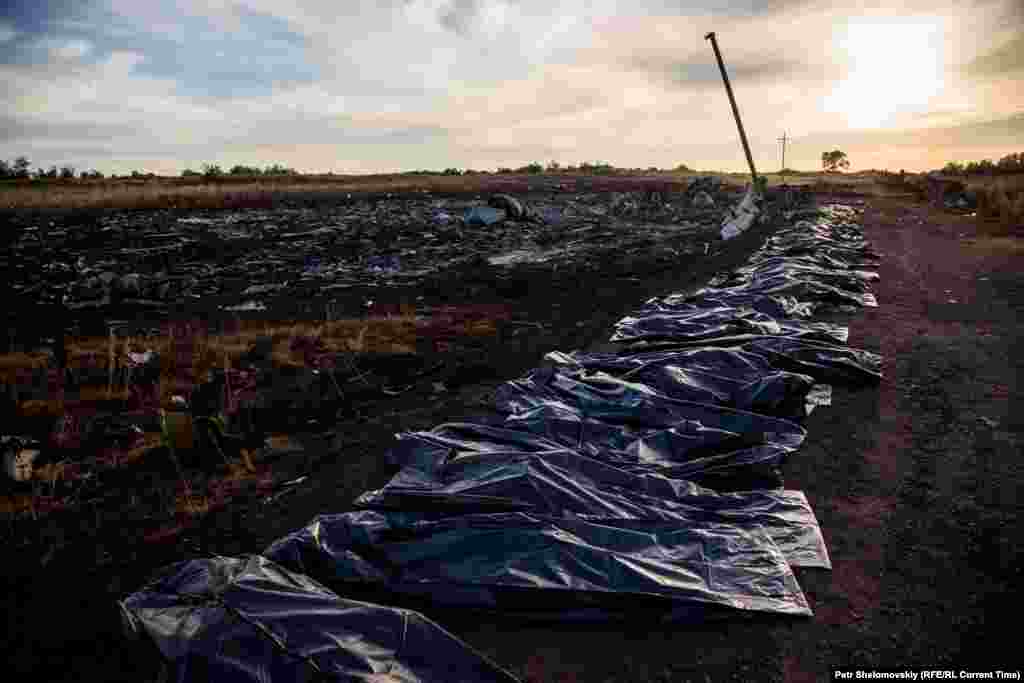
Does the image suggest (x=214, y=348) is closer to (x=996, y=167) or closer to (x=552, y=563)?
(x=552, y=563)

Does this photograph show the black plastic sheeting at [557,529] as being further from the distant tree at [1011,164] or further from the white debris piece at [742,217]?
the distant tree at [1011,164]

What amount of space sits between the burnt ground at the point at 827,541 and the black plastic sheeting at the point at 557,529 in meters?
0.13

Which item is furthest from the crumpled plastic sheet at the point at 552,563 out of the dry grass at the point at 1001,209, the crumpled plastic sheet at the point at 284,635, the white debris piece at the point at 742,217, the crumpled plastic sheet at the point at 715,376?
the dry grass at the point at 1001,209

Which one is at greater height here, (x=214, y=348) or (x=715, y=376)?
(x=715, y=376)

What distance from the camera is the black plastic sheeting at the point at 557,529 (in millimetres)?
2117

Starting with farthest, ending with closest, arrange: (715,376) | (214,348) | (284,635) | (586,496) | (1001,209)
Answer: (1001,209), (214,348), (715,376), (586,496), (284,635)

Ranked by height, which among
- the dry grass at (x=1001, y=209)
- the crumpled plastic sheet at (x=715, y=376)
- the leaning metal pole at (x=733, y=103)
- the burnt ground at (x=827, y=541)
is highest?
the leaning metal pole at (x=733, y=103)

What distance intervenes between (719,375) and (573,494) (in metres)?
2.14

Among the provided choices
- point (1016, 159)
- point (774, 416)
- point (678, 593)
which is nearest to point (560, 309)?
point (774, 416)

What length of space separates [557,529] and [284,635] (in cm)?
119

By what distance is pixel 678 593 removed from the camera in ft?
7.67

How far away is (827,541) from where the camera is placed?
9.15ft

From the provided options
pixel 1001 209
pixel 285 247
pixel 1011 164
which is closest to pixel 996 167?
pixel 1011 164

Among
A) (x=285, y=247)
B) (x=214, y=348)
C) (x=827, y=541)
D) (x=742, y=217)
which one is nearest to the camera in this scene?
(x=827, y=541)
